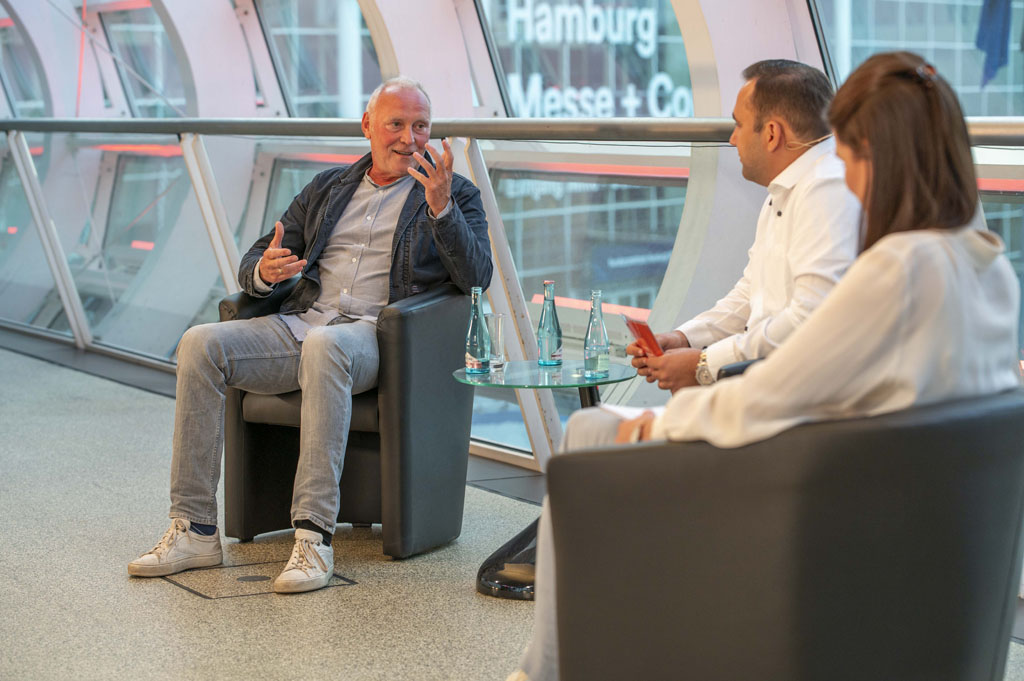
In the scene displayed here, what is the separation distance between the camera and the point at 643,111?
240 inches

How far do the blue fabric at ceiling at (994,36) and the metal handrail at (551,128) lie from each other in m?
1.50

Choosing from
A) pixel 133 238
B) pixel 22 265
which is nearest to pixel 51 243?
Answer: pixel 133 238

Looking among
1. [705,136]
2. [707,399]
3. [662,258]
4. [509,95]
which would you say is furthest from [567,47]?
[707,399]

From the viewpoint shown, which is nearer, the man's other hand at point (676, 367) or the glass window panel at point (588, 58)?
the man's other hand at point (676, 367)

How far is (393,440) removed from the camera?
3.14 m

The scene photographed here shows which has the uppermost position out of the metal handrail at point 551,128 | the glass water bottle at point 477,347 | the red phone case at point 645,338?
the metal handrail at point 551,128

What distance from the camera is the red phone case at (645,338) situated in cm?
251

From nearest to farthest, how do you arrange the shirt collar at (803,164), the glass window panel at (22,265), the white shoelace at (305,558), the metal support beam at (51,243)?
1. the shirt collar at (803,164)
2. the white shoelace at (305,558)
3. the metal support beam at (51,243)
4. the glass window panel at (22,265)

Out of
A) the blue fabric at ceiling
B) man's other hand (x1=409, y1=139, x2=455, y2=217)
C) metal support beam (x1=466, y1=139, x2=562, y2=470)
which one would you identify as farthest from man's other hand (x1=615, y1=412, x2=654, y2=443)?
the blue fabric at ceiling

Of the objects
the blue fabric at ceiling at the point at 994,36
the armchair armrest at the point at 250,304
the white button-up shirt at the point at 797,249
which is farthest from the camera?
the blue fabric at ceiling at the point at 994,36

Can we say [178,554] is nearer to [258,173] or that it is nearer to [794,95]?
[794,95]

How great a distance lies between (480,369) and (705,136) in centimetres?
97

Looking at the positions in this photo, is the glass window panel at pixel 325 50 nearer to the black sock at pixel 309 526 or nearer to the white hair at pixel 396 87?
the white hair at pixel 396 87

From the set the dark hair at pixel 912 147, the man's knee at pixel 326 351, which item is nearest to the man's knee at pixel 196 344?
the man's knee at pixel 326 351
